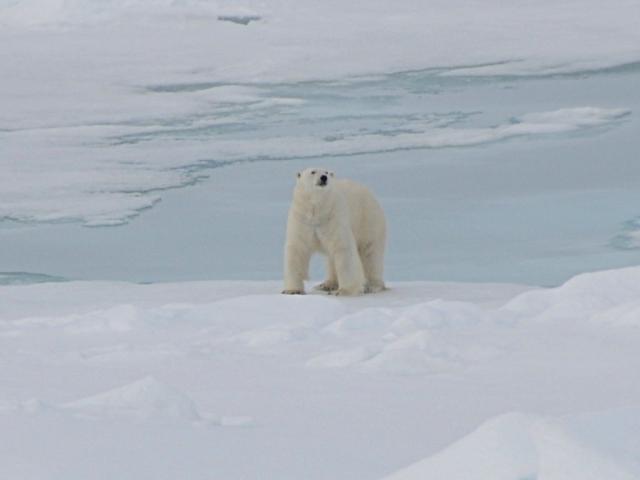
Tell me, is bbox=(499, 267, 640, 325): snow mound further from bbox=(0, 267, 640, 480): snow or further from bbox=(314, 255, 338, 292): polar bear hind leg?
bbox=(314, 255, 338, 292): polar bear hind leg

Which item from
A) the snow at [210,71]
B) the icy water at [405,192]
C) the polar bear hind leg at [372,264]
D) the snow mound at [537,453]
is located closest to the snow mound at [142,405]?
the snow mound at [537,453]

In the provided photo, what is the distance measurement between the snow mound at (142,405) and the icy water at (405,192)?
14.1ft

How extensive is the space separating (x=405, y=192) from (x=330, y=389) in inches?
235

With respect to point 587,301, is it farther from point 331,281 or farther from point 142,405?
point 331,281

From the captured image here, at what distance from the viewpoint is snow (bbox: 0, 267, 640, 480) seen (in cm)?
188

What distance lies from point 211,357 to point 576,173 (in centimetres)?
598

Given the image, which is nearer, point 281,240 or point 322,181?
point 322,181

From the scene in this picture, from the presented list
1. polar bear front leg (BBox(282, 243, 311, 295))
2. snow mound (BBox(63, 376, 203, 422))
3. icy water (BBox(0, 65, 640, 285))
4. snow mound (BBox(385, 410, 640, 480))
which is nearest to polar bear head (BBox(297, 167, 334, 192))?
polar bear front leg (BBox(282, 243, 311, 295))

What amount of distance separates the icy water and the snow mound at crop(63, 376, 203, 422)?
4288 mm

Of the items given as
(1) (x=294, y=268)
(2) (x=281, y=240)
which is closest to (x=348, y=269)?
(1) (x=294, y=268)

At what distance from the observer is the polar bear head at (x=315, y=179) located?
5.64m

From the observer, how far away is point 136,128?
39.3ft

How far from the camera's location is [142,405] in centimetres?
268

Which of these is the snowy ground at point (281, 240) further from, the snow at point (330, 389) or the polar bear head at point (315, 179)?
the polar bear head at point (315, 179)
